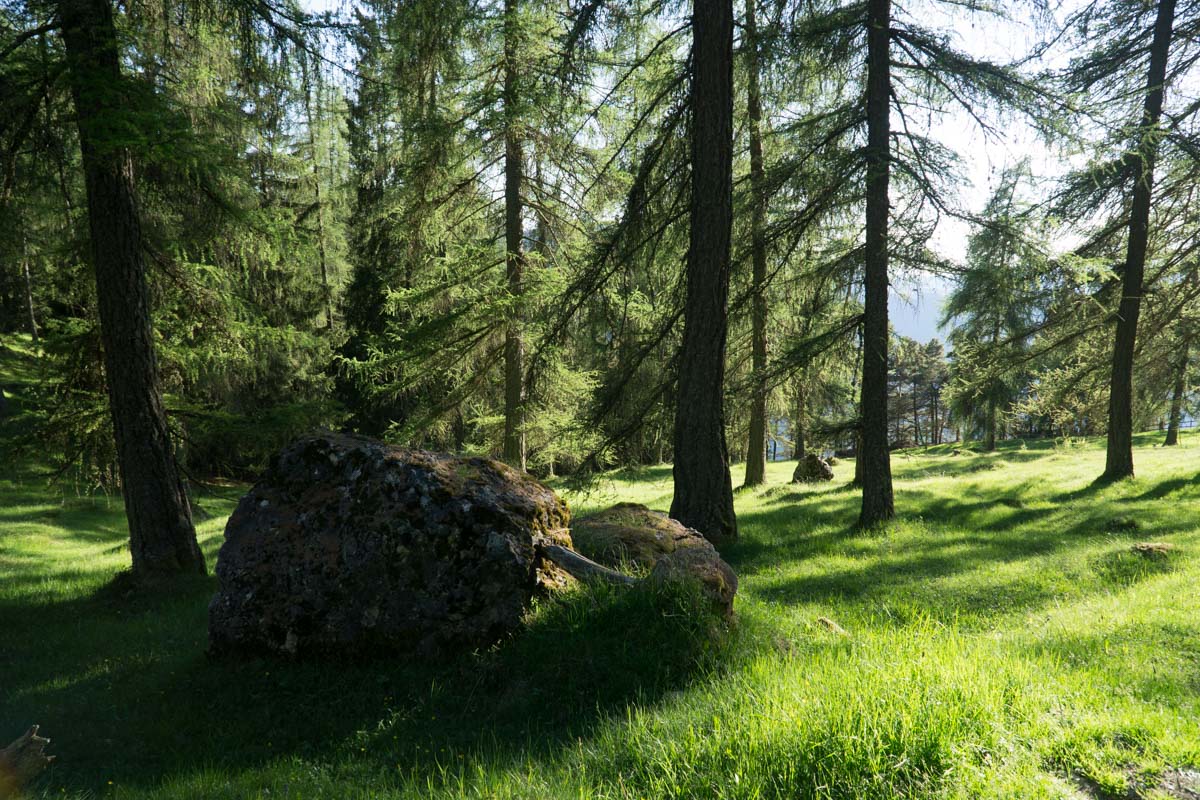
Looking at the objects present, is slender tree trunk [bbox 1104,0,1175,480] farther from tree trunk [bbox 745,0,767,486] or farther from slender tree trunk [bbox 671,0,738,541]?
slender tree trunk [bbox 671,0,738,541]

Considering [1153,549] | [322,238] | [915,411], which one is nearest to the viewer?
[1153,549]

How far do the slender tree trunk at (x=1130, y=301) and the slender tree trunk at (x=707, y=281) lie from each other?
1042 cm

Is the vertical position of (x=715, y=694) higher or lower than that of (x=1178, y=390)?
lower

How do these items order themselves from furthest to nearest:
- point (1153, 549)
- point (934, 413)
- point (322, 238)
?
point (934, 413) < point (322, 238) < point (1153, 549)

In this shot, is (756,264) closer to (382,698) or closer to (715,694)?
(715,694)

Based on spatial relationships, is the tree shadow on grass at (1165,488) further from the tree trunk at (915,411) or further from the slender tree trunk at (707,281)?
the tree trunk at (915,411)

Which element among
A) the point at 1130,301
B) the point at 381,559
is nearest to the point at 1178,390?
the point at 1130,301

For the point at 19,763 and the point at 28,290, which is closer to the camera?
the point at 19,763

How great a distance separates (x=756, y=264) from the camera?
38.4ft

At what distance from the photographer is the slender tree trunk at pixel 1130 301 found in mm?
13086

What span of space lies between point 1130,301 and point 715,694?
15113 mm

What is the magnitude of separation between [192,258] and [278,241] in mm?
4174

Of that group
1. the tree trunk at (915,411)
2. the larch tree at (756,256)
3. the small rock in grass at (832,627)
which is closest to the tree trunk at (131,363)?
the small rock in grass at (832,627)

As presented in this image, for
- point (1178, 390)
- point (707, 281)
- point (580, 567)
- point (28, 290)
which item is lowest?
point (580, 567)
